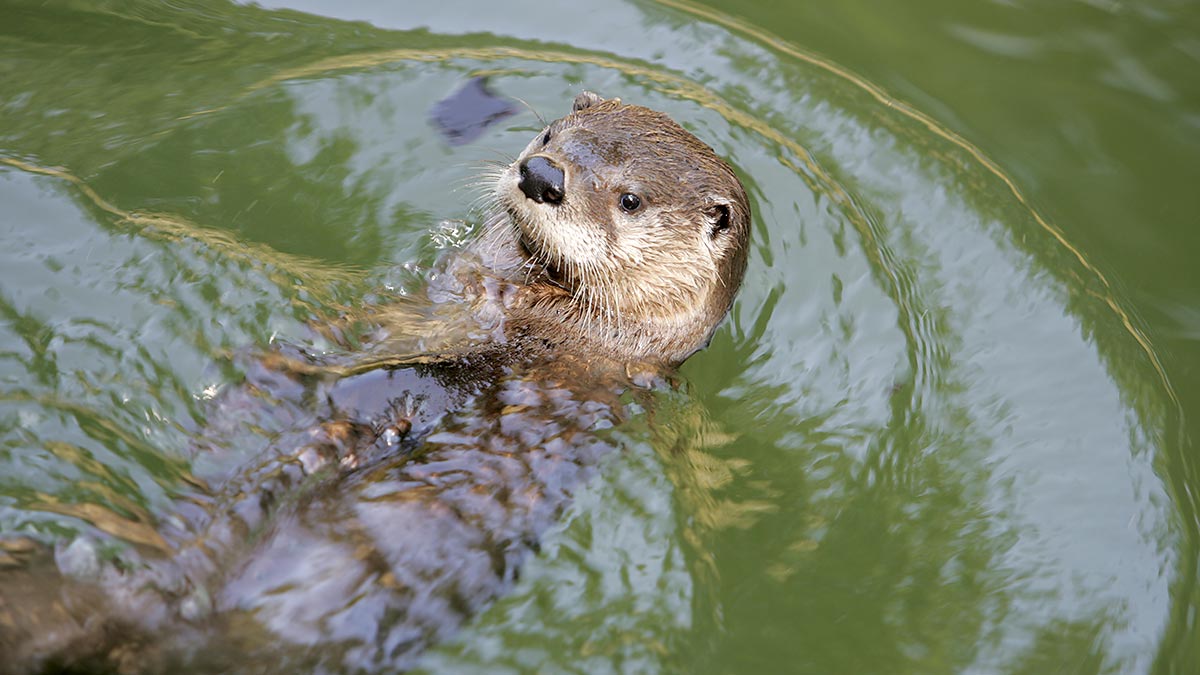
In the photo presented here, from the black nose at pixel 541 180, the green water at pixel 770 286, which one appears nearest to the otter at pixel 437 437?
the black nose at pixel 541 180

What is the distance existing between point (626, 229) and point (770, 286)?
2.92 feet

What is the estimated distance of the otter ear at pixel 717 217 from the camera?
3.19 metres

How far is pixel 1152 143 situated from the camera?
465 cm

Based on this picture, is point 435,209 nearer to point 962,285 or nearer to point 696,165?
point 696,165

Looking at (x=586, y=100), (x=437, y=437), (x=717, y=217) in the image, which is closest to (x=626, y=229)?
(x=717, y=217)

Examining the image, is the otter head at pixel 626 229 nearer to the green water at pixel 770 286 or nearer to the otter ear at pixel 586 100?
the otter ear at pixel 586 100

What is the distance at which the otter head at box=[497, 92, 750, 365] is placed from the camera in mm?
3072

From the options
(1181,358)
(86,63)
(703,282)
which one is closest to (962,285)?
(1181,358)

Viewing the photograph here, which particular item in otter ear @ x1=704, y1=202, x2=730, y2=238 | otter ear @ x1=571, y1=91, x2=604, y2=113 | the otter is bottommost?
the otter

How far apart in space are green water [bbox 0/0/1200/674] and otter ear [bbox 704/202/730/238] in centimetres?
58

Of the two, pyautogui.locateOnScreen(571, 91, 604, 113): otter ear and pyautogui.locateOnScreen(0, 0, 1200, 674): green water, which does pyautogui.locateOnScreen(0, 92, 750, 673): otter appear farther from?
pyautogui.locateOnScreen(0, 0, 1200, 674): green water

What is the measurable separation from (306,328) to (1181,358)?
3274 millimetres

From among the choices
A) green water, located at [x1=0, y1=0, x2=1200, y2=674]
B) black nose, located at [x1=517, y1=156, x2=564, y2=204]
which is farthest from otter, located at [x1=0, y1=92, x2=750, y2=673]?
green water, located at [x1=0, y1=0, x2=1200, y2=674]

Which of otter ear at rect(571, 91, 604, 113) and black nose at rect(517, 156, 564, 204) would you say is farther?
otter ear at rect(571, 91, 604, 113)
